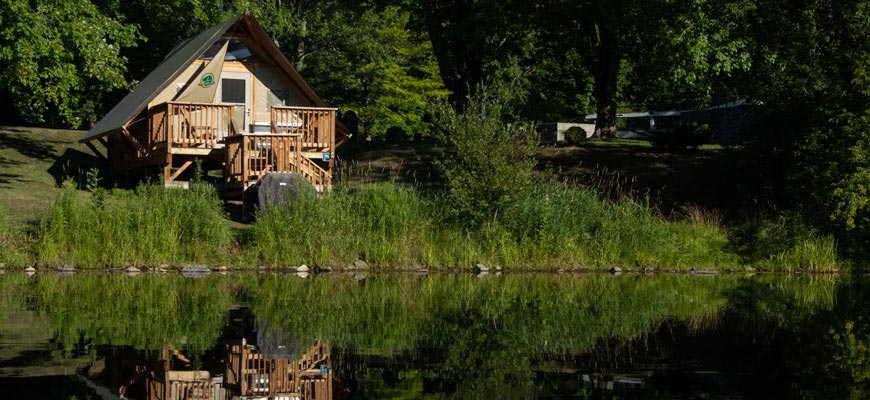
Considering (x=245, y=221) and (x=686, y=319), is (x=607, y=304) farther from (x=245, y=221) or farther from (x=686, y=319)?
(x=245, y=221)

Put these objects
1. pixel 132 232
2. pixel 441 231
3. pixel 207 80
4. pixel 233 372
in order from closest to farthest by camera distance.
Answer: pixel 233 372 → pixel 132 232 → pixel 441 231 → pixel 207 80

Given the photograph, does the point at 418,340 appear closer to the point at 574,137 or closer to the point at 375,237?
the point at 375,237

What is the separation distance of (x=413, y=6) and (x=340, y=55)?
9744mm

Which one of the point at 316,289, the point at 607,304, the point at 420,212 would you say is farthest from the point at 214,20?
the point at 607,304

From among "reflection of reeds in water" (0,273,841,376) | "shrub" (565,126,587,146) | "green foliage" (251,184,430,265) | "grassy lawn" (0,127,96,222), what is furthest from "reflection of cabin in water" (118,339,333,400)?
"shrub" (565,126,587,146)

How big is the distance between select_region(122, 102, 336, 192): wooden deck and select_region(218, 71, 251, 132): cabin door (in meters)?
0.52

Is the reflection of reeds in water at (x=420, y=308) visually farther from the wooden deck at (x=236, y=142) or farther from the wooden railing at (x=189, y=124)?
the wooden railing at (x=189, y=124)

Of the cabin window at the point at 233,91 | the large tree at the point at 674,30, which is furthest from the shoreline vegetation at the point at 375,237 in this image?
the cabin window at the point at 233,91

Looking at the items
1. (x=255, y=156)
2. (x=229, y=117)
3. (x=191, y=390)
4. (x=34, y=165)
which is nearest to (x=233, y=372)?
(x=191, y=390)

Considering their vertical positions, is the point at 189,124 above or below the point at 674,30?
below

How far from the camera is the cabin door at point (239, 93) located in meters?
33.0

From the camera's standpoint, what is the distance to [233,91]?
109 feet

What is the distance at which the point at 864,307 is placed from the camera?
16.8m

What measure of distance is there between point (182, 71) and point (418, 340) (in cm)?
2106
